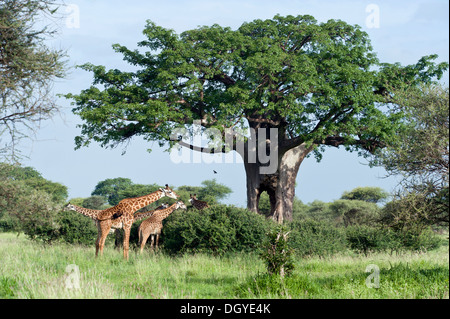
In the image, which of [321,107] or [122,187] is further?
[122,187]

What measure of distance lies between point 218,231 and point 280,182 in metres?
11.0

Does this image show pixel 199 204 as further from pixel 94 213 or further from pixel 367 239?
pixel 367 239

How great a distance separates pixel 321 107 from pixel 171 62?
7715 millimetres

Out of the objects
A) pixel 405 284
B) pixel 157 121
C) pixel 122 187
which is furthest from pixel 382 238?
pixel 122 187

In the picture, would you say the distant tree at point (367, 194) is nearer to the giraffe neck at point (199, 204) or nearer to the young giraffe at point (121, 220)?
the giraffe neck at point (199, 204)

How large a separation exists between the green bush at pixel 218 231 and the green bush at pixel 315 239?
1177 millimetres

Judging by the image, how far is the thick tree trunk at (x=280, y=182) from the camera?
2650cm

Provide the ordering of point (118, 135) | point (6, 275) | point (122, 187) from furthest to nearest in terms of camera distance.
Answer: point (122, 187) → point (118, 135) → point (6, 275)

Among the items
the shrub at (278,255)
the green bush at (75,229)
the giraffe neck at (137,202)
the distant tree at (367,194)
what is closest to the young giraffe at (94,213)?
the giraffe neck at (137,202)

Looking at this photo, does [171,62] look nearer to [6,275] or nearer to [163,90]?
[163,90]

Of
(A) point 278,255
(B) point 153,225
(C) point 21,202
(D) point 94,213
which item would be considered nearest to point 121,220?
(D) point 94,213

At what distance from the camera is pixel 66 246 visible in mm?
19703

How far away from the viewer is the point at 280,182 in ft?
87.2

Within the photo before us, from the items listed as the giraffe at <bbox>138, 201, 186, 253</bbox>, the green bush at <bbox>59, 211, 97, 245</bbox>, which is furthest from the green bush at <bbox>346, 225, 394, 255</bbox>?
the green bush at <bbox>59, 211, 97, 245</bbox>
